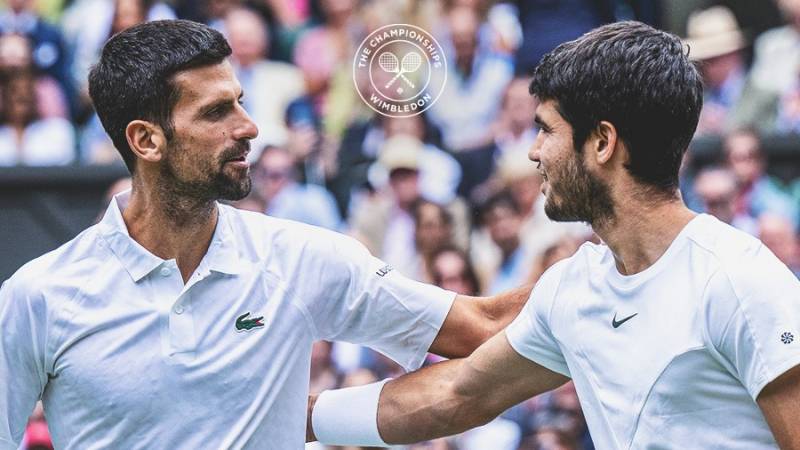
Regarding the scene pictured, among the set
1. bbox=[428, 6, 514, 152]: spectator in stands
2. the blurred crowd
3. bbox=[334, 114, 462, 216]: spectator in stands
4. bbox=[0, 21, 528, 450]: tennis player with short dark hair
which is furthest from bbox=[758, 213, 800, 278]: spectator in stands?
bbox=[0, 21, 528, 450]: tennis player with short dark hair

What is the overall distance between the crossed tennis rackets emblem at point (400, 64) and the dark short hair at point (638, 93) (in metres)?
3.80

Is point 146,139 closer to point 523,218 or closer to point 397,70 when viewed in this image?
point 397,70

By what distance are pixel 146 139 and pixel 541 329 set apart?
105 centimetres

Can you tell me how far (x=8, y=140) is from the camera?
7.61 m

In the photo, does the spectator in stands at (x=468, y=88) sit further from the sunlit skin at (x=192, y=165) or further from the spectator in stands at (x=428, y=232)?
the sunlit skin at (x=192, y=165)

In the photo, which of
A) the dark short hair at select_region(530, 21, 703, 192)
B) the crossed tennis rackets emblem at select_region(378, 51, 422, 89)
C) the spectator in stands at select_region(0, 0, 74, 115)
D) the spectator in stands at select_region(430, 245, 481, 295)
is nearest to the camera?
the dark short hair at select_region(530, 21, 703, 192)

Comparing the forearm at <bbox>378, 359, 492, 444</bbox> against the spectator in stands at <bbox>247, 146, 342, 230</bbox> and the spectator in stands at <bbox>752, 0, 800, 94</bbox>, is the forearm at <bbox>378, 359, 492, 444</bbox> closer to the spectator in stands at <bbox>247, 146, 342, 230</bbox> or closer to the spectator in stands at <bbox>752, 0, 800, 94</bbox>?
the spectator in stands at <bbox>247, 146, 342, 230</bbox>

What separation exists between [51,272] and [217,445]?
558mm

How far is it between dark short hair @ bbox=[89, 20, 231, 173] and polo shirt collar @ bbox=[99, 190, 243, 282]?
24 cm

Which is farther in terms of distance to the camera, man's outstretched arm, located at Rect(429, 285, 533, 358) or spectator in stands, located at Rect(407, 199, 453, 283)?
spectator in stands, located at Rect(407, 199, 453, 283)

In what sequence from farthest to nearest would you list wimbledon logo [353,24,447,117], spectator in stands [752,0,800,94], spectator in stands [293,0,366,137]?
spectator in stands [752,0,800,94] → spectator in stands [293,0,366,137] → wimbledon logo [353,24,447,117]

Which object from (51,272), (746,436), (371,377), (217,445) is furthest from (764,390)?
(371,377)

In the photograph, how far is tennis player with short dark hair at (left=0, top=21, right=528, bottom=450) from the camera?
11.0ft

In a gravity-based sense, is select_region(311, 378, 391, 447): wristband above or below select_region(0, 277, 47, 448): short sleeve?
below
